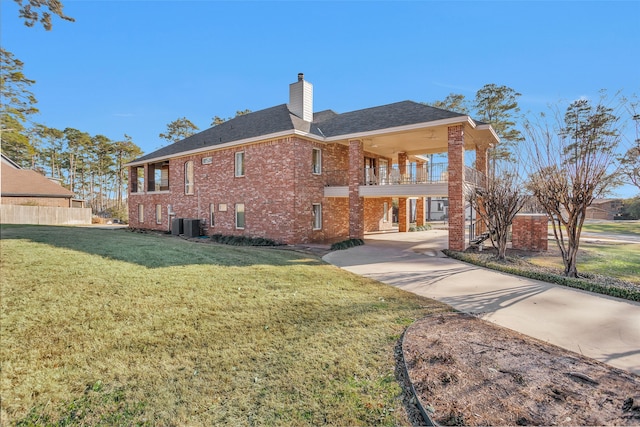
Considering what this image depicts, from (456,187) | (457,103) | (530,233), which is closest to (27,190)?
(456,187)

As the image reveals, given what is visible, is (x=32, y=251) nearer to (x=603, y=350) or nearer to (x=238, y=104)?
(x=603, y=350)

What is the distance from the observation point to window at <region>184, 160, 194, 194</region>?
62.2 ft

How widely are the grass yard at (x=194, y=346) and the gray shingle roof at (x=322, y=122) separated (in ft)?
27.4

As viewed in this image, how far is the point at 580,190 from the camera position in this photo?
298 inches

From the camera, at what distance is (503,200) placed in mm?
10445

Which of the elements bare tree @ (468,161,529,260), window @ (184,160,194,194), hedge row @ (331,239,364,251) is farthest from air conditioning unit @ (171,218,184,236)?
bare tree @ (468,161,529,260)

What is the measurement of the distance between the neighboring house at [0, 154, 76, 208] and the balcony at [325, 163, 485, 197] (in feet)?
99.0

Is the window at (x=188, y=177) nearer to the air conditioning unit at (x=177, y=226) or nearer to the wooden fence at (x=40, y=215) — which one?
the air conditioning unit at (x=177, y=226)

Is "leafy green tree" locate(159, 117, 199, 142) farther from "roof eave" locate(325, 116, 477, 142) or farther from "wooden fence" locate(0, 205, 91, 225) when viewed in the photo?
"roof eave" locate(325, 116, 477, 142)

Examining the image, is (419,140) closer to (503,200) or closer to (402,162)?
(402,162)

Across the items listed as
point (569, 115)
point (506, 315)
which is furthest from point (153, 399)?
point (569, 115)

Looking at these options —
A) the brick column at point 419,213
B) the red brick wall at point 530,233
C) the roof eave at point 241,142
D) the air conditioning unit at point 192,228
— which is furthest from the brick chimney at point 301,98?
the red brick wall at point 530,233

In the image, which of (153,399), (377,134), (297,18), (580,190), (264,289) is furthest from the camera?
(377,134)

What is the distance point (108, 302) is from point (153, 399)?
2991 millimetres
